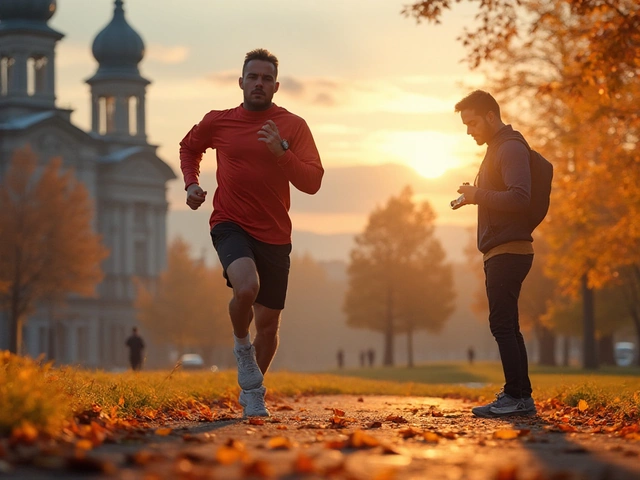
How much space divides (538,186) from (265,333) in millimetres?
2259

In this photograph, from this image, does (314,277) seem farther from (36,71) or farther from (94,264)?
(94,264)

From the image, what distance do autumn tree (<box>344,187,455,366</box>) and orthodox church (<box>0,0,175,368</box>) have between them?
17530 mm

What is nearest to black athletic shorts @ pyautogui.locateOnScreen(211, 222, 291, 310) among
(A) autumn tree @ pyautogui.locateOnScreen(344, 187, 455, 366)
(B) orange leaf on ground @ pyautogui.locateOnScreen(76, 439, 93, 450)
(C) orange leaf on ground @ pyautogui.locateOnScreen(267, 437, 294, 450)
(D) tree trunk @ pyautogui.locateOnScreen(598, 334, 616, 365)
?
(C) orange leaf on ground @ pyautogui.locateOnScreen(267, 437, 294, 450)

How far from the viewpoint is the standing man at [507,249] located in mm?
9250

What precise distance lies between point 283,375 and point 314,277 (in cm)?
10718

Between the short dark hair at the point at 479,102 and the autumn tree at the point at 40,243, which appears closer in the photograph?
the short dark hair at the point at 479,102

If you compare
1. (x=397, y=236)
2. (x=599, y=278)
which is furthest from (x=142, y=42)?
(x=599, y=278)

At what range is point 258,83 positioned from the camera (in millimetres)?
9109

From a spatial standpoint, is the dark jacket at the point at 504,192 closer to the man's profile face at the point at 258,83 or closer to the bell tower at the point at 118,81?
the man's profile face at the point at 258,83

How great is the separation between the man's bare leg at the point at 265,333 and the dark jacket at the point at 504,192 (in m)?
1.63

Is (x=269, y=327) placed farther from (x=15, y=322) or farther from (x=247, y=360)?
(x=15, y=322)

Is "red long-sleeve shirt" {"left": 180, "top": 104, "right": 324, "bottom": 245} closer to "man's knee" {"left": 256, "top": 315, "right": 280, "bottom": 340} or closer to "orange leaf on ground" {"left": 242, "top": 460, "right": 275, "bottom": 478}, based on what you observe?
"man's knee" {"left": 256, "top": 315, "right": 280, "bottom": 340}

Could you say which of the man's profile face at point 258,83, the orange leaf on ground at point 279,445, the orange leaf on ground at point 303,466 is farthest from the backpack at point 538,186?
the orange leaf on ground at point 303,466

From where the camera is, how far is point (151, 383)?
11641 mm
